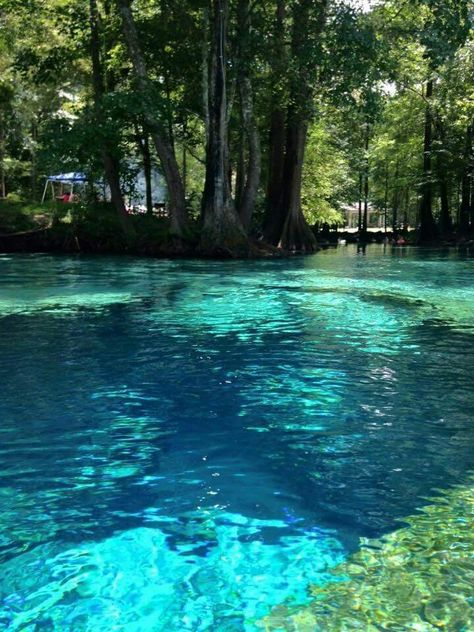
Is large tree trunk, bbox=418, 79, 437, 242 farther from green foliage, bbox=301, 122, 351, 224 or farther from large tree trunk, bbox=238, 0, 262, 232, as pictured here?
large tree trunk, bbox=238, 0, 262, 232

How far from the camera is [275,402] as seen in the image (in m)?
5.77

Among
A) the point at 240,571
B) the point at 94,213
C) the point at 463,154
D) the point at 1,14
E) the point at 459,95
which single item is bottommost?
the point at 240,571

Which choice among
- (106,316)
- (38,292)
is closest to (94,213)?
(38,292)

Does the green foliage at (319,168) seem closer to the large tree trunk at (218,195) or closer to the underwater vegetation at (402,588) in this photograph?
the large tree trunk at (218,195)

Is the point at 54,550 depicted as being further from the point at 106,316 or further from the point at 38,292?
the point at 38,292

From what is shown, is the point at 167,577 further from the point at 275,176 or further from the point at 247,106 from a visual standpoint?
the point at 275,176

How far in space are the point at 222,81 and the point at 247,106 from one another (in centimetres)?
→ 241

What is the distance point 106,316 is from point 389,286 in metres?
7.13

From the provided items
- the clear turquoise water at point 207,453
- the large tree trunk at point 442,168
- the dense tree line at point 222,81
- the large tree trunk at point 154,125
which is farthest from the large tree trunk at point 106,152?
the large tree trunk at point 442,168

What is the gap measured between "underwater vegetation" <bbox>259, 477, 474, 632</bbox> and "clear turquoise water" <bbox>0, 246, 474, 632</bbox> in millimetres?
98

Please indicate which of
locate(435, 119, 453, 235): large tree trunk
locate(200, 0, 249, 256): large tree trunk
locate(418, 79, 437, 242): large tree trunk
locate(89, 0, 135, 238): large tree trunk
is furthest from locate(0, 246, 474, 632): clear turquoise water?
locate(418, 79, 437, 242): large tree trunk

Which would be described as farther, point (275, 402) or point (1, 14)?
point (1, 14)

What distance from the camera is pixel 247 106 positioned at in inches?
953

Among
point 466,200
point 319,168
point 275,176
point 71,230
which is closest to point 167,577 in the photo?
point 71,230
